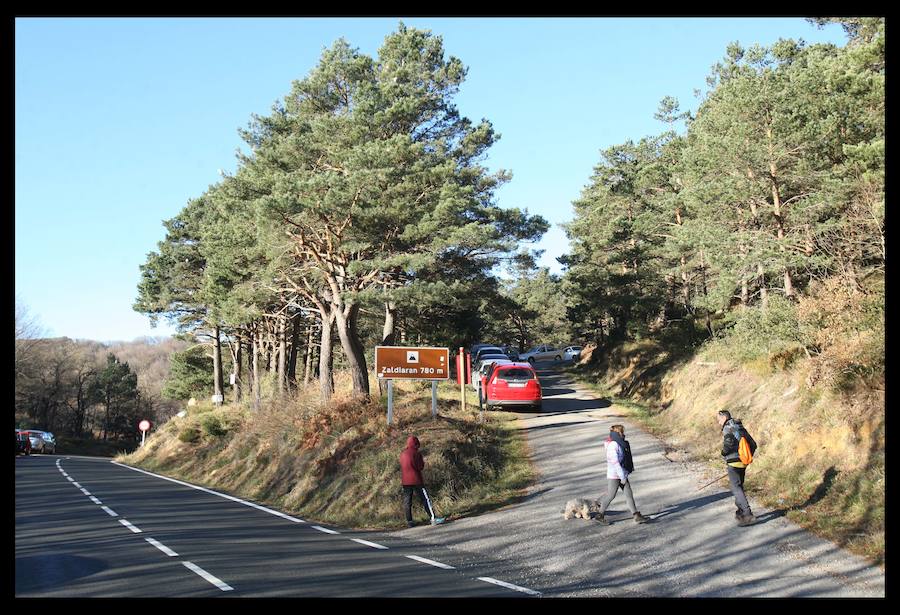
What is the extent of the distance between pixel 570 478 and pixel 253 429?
57.8ft

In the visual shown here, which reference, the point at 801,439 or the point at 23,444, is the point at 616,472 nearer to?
the point at 801,439

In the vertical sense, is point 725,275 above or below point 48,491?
above

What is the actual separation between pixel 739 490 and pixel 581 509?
2770mm

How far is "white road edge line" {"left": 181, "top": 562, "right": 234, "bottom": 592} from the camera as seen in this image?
918cm

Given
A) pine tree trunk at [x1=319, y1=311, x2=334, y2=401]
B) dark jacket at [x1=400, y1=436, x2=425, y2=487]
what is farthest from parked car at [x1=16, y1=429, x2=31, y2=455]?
dark jacket at [x1=400, y1=436, x2=425, y2=487]

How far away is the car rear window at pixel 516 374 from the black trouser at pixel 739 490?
13.7m

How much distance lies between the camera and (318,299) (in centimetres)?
2966

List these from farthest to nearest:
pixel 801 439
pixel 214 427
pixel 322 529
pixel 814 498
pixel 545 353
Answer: pixel 545 353 < pixel 214 427 < pixel 322 529 < pixel 801 439 < pixel 814 498

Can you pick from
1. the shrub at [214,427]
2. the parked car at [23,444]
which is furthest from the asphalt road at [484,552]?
the parked car at [23,444]

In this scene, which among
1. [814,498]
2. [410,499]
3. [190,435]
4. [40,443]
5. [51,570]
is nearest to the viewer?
[51,570]

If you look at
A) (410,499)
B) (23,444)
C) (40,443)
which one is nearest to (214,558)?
(410,499)

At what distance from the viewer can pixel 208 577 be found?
985 cm
